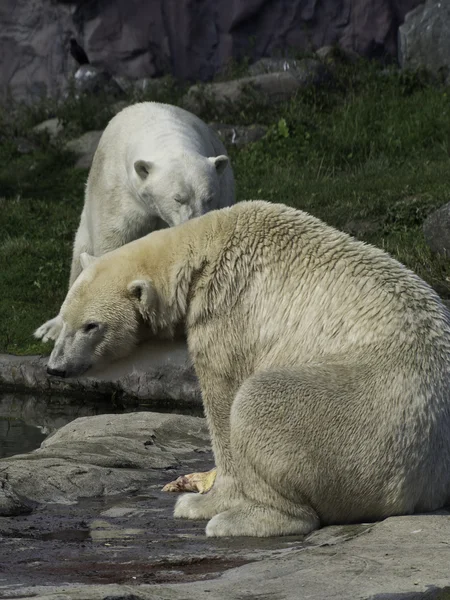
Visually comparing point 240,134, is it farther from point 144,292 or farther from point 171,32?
point 144,292

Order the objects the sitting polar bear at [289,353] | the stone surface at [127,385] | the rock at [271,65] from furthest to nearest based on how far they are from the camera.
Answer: the rock at [271,65]
the stone surface at [127,385]
the sitting polar bear at [289,353]

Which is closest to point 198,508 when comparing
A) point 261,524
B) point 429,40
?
point 261,524

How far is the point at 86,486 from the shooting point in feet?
15.9

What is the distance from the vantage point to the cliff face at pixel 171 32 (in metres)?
18.0

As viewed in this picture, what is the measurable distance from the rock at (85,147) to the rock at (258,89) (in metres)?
1.30

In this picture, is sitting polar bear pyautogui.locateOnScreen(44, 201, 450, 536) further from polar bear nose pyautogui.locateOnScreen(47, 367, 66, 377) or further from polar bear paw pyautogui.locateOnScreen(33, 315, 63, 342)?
polar bear paw pyautogui.locateOnScreen(33, 315, 63, 342)

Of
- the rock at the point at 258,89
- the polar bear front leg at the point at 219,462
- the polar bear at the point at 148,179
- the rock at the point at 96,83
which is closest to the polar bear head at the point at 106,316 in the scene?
the polar bear front leg at the point at 219,462

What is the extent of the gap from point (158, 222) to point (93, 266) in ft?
9.90

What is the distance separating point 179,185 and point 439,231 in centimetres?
265

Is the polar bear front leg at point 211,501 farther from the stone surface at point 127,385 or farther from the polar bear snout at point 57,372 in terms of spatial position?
the stone surface at point 127,385

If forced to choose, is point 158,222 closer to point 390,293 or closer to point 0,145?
point 390,293

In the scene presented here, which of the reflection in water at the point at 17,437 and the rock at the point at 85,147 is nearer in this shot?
the reflection in water at the point at 17,437

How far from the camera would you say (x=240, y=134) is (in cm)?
1430

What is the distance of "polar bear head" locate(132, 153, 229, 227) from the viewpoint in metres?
7.14
